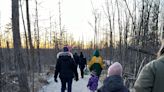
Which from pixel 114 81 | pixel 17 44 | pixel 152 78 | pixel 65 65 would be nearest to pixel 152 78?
pixel 152 78

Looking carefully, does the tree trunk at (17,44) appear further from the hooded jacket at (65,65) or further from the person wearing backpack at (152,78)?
the person wearing backpack at (152,78)

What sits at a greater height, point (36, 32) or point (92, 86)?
point (36, 32)

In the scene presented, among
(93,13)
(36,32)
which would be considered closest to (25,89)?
(36,32)

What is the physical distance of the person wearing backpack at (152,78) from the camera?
3764 mm

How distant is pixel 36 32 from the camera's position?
33.3 metres

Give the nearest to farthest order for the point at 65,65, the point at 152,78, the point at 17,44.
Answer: the point at 152,78
the point at 65,65
the point at 17,44

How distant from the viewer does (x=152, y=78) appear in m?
3.78

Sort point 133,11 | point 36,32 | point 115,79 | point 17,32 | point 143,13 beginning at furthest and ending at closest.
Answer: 1. point 36,32
2. point 133,11
3. point 143,13
4. point 17,32
5. point 115,79

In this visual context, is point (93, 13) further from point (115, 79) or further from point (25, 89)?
point (115, 79)

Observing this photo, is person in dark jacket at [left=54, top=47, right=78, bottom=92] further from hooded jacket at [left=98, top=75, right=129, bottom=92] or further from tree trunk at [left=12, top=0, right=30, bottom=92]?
hooded jacket at [left=98, top=75, right=129, bottom=92]

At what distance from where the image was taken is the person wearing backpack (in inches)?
148

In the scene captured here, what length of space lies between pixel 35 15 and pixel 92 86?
54.8ft

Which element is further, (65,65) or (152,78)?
(65,65)

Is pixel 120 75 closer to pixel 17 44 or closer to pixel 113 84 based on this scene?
pixel 113 84
